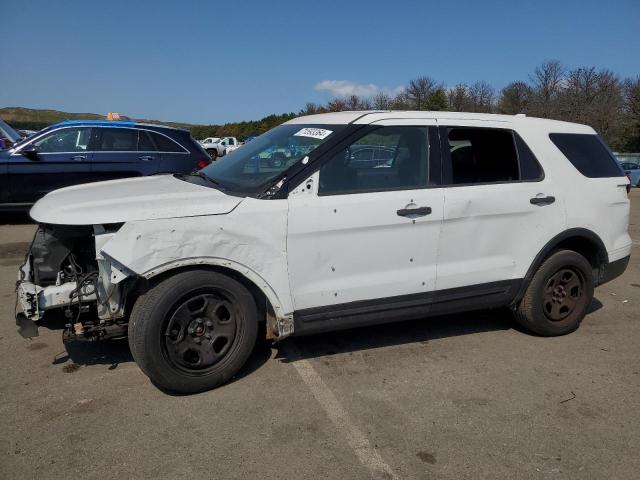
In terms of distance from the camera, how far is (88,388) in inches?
133

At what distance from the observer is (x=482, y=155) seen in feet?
13.3

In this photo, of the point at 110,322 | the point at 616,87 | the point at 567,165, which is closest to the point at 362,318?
the point at 110,322

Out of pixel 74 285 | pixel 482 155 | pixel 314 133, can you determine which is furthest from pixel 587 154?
pixel 74 285

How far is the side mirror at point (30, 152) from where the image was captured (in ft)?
26.5

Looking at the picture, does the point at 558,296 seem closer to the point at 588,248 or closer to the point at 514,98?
the point at 588,248

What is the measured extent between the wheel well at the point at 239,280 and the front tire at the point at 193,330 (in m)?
0.05

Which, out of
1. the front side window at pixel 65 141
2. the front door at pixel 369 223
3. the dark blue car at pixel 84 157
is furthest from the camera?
the front side window at pixel 65 141

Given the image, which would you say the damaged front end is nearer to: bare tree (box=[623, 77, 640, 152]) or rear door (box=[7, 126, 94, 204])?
rear door (box=[7, 126, 94, 204])

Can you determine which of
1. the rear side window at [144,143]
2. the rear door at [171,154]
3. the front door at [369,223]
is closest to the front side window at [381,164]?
the front door at [369,223]

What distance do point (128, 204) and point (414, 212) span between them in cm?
191

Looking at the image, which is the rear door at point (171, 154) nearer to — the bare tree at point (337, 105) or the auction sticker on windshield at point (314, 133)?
the auction sticker on windshield at point (314, 133)

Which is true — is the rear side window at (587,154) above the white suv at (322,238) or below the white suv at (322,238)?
above

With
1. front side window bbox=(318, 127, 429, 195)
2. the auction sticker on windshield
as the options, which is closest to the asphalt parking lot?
front side window bbox=(318, 127, 429, 195)

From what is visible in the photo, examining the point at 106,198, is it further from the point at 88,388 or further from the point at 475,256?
the point at 475,256
